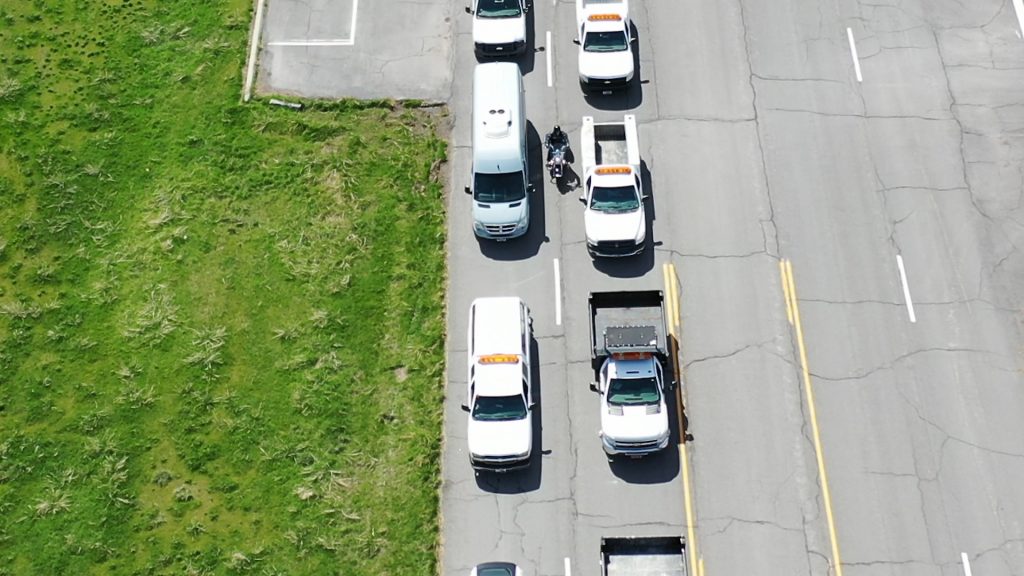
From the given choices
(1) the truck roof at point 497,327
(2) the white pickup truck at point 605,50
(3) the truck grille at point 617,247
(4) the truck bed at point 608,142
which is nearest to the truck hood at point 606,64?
(2) the white pickup truck at point 605,50

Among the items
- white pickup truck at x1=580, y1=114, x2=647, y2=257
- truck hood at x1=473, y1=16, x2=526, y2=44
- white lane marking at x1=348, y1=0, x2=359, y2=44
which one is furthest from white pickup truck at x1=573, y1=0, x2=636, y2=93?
white lane marking at x1=348, y1=0, x2=359, y2=44

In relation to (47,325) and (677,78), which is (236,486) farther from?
(677,78)

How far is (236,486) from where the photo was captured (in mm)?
27984

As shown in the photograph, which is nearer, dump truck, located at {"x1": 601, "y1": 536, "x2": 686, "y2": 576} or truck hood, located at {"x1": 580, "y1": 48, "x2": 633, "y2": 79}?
dump truck, located at {"x1": 601, "y1": 536, "x2": 686, "y2": 576}

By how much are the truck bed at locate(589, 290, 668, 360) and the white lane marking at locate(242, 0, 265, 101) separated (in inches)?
545

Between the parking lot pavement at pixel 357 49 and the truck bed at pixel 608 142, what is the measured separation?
5268 mm

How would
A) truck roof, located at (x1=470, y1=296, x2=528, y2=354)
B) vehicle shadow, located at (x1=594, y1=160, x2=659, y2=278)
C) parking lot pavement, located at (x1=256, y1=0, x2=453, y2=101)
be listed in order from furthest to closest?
parking lot pavement, located at (x1=256, y1=0, x2=453, y2=101) → vehicle shadow, located at (x1=594, y1=160, x2=659, y2=278) → truck roof, located at (x1=470, y1=296, x2=528, y2=354)

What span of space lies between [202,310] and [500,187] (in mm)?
9390

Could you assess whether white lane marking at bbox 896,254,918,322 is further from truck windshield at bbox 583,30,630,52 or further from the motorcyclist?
truck windshield at bbox 583,30,630,52

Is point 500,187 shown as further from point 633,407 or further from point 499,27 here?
point 633,407

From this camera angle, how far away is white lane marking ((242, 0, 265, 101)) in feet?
111

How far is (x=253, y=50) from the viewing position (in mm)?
34719

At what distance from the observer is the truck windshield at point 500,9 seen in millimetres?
33938

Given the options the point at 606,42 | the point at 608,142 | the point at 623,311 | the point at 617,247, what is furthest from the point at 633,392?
the point at 606,42
